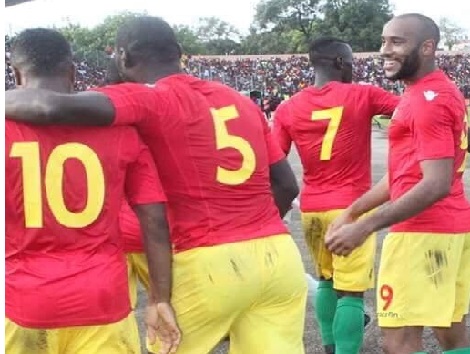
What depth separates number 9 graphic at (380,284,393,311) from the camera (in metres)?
4.20

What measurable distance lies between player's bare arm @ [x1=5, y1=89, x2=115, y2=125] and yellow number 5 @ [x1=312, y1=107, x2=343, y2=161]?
2720 millimetres

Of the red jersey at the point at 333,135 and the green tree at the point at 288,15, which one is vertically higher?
the red jersey at the point at 333,135

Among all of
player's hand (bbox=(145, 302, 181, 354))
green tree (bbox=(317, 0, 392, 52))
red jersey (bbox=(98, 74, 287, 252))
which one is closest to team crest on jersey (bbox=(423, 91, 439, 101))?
red jersey (bbox=(98, 74, 287, 252))

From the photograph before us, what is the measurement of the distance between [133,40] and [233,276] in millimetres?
932

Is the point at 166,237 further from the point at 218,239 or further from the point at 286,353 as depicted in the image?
the point at 286,353

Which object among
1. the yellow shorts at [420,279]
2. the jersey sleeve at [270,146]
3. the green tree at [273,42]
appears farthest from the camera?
the green tree at [273,42]

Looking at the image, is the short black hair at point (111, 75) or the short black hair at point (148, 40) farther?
the short black hair at point (111, 75)

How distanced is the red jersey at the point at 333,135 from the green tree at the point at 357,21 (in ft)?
269

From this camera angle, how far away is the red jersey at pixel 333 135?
220 inches

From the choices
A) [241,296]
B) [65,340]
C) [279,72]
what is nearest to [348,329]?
[241,296]

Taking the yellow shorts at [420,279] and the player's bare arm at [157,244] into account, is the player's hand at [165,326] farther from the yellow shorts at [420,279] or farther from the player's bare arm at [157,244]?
the yellow shorts at [420,279]

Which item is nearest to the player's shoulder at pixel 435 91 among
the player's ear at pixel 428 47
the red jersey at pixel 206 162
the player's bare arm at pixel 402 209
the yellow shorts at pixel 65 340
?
the player's ear at pixel 428 47

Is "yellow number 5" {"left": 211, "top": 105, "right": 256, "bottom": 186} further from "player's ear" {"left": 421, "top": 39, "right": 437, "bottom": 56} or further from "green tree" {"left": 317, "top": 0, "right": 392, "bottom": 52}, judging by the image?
"green tree" {"left": 317, "top": 0, "right": 392, "bottom": 52}

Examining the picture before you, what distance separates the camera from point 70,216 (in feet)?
9.99
